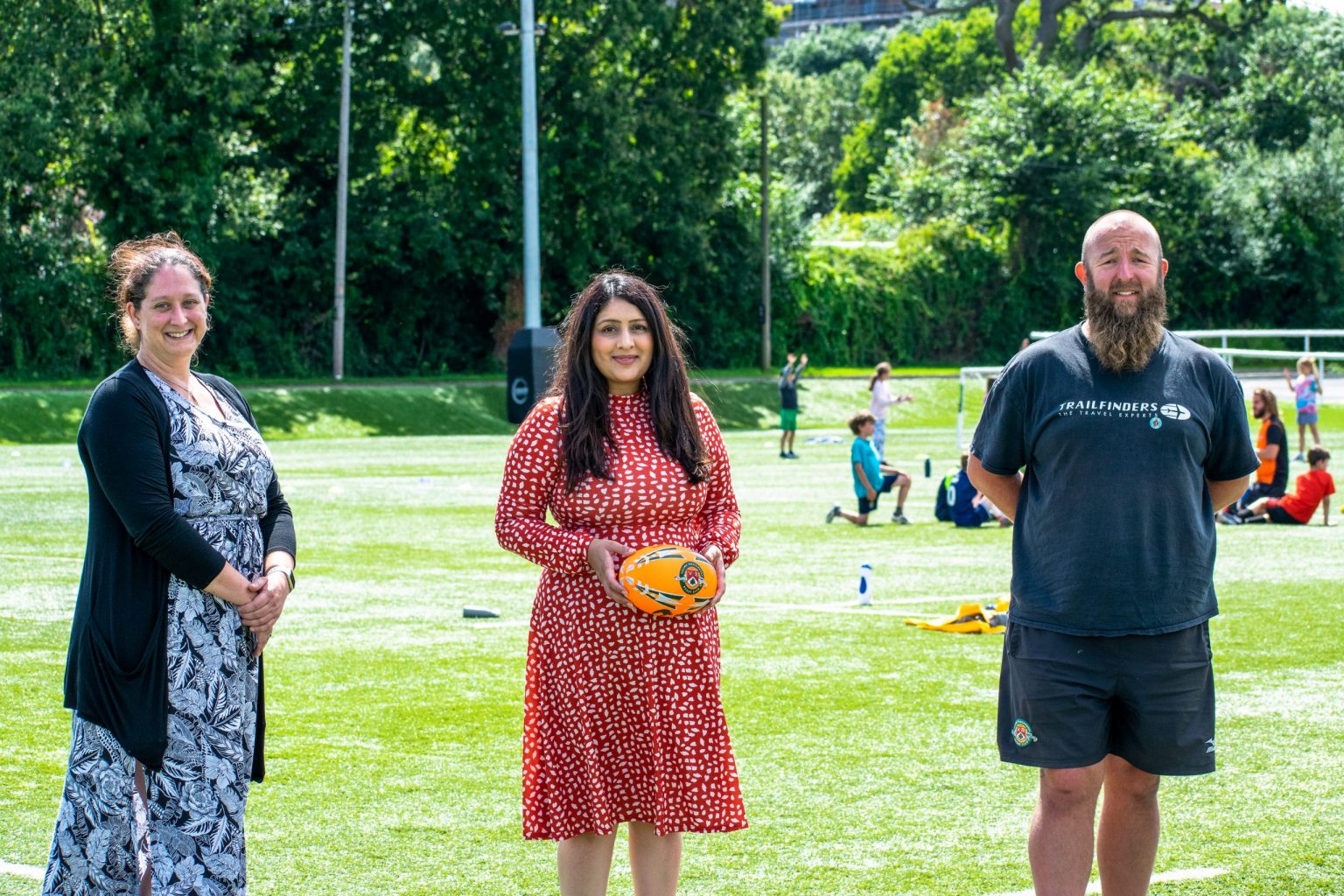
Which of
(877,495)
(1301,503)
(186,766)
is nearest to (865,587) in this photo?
(877,495)

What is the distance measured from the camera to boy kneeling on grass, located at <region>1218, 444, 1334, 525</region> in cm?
1833

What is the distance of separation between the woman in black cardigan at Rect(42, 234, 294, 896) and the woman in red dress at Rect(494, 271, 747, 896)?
29.4 inches

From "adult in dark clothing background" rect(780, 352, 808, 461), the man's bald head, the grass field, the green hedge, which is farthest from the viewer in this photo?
the green hedge

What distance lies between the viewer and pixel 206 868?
4637 millimetres

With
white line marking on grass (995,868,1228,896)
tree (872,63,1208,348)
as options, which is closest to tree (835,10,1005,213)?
tree (872,63,1208,348)

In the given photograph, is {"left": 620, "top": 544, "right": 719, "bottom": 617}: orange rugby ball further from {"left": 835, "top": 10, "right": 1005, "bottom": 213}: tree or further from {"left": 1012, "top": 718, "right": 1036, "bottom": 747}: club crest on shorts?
{"left": 835, "top": 10, "right": 1005, "bottom": 213}: tree

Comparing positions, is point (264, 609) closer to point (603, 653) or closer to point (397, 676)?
point (603, 653)

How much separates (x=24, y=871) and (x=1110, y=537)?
357 cm

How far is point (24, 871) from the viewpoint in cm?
581

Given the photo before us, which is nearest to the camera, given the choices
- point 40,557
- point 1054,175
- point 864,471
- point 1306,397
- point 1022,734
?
point 1022,734

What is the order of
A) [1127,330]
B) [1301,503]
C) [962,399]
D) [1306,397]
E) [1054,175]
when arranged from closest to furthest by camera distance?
[1127,330] → [1301,503] → [1306,397] → [962,399] → [1054,175]

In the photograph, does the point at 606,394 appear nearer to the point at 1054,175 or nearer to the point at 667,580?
the point at 667,580

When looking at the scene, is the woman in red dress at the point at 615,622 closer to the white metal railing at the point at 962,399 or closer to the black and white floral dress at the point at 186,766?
the black and white floral dress at the point at 186,766

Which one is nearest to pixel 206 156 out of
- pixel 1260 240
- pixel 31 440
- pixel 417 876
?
pixel 31 440
